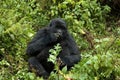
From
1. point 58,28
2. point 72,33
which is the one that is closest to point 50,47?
point 58,28

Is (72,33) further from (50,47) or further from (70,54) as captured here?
(50,47)

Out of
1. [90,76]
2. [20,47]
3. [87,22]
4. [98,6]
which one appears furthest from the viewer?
[98,6]

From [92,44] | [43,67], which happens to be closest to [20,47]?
[43,67]

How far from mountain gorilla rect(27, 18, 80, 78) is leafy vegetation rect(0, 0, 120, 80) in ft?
0.65

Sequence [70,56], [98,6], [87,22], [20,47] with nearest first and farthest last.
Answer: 1. [70,56]
2. [20,47]
3. [87,22]
4. [98,6]

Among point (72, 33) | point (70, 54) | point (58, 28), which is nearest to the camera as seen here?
point (58, 28)

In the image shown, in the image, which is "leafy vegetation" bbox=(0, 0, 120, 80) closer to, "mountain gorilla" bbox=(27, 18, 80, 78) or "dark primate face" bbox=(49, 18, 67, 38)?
"mountain gorilla" bbox=(27, 18, 80, 78)

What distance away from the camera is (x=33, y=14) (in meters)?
9.52

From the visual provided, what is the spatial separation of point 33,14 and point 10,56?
2585 millimetres

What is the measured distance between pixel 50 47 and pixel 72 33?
185cm

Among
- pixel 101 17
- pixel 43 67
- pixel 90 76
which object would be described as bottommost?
pixel 101 17

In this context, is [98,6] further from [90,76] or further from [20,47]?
[90,76]

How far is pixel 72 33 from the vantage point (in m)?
8.52

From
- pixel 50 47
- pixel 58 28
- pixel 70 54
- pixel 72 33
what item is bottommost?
pixel 72 33
